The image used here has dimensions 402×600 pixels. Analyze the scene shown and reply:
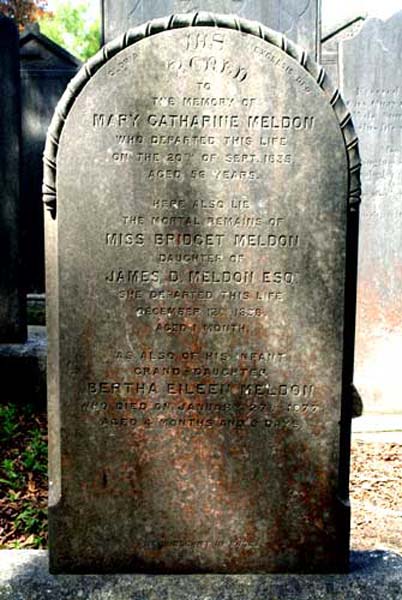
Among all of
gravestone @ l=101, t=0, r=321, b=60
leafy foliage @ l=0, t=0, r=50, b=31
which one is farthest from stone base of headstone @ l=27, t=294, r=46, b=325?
leafy foliage @ l=0, t=0, r=50, b=31

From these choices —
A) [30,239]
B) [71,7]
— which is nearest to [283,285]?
[30,239]

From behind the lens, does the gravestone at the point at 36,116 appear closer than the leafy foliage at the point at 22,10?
Yes

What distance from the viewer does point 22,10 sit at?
1065 inches

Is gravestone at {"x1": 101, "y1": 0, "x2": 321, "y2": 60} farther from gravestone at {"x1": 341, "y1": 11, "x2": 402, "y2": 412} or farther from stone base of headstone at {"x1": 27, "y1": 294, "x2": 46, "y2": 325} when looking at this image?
stone base of headstone at {"x1": 27, "y1": 294, "x2": 46, "y2": 325}

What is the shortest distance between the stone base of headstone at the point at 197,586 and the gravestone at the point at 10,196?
3.17 m

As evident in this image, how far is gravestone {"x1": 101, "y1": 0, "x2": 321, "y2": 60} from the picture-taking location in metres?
5.93

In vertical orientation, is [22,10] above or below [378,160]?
above

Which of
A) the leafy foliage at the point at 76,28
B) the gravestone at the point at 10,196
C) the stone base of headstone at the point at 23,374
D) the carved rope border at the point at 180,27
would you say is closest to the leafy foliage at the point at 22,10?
the leafy foliage at the point at 76,28

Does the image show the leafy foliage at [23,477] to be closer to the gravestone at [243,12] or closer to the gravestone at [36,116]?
the gravestone at [243,12]

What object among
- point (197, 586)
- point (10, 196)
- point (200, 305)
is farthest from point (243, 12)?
point (197, 586)

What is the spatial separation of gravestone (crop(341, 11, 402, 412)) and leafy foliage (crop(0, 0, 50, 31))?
22.4 metres

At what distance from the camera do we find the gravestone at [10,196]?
17.6 feet

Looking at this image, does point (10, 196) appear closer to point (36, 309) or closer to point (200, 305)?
point (36, 309)

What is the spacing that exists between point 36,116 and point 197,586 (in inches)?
309
